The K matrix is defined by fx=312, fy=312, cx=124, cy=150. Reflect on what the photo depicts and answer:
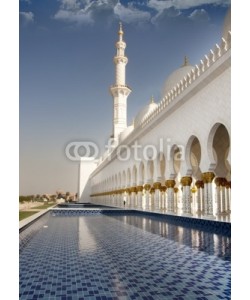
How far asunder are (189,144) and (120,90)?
13.1 meters

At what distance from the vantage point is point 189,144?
7273 millimetres

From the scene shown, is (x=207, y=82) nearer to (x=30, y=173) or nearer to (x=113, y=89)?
(x=30, y=173)

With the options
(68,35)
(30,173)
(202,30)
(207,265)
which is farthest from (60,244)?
(202,30)

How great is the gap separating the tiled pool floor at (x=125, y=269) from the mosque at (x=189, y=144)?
247cm

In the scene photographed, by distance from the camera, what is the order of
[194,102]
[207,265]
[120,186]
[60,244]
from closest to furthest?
[207,265], [60,244], [194,102], [120,186]

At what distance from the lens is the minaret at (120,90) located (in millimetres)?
19737

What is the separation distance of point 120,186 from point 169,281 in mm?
12865

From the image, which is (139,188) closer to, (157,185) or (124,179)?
(157,185)

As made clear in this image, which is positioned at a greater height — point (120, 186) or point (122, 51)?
point (122, 51)

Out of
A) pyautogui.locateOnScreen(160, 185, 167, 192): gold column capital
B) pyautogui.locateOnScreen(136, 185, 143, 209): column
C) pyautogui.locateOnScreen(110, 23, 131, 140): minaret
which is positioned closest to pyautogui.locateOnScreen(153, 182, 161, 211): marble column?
pyautogui.locateOnScreen(160, 185, 167, 192): gold column capital

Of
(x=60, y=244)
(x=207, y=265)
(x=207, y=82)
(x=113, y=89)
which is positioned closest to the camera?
(x=207, y=265)
